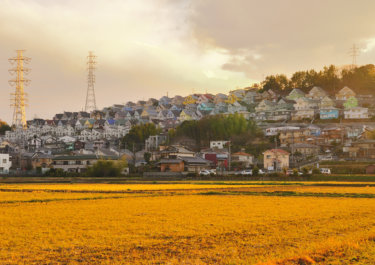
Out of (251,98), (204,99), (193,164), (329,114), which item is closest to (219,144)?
(193,164)

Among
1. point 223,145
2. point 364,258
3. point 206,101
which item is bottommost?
point 364,258

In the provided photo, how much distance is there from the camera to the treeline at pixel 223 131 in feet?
247

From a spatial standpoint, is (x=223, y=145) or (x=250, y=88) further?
(x=250, y=88)

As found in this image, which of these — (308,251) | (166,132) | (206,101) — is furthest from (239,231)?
(206,101)

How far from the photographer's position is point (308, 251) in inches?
351

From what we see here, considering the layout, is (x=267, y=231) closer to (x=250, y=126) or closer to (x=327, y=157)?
(x=327, y=157)

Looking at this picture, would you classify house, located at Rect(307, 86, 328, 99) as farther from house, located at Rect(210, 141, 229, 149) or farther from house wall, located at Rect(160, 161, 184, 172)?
house wall, located at Rect(160, 161, 184, 172)

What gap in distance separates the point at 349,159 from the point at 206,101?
67.1m

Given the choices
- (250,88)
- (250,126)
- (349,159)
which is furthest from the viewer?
(250,88)

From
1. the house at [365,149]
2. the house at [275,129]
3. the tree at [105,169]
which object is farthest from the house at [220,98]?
the tree at [105,169]

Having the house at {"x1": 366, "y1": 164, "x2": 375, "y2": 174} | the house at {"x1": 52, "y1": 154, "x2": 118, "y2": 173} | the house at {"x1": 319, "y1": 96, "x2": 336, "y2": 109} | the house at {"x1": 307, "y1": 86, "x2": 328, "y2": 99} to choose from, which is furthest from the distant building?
the house at {"x1": 307, "y1": 86, "x2": 328, "y2": 99}

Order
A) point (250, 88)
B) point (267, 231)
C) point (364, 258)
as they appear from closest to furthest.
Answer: point (364, 258) → point (267, 231) → point (250, 88)

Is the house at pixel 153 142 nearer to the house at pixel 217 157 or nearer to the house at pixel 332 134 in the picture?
the house at pixel 217 157

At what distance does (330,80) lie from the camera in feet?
335
